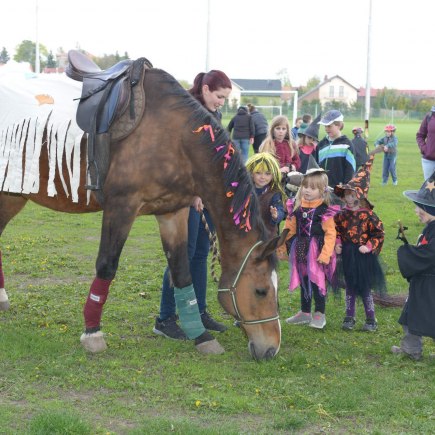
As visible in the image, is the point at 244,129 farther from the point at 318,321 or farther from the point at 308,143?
the point at 318,321

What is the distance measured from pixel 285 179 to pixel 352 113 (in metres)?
55.8

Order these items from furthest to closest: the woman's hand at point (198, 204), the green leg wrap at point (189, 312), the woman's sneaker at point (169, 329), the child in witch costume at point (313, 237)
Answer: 1. the child in witch costume at point (313, 237)
2. the woman's sneaker at point (169, 329)
3. the woman's hand at point (198, 204)
4. the green leg wrap at point (189, 312)

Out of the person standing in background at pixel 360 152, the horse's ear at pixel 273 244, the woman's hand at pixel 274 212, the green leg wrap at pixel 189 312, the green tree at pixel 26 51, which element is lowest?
the green leg wrap at pixel 189 312

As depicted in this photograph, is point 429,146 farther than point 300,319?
Yes

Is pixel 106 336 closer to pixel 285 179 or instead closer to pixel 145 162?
pixel 145 162

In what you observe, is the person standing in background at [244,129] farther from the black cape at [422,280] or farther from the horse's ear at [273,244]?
the horse's ear at [273,244]

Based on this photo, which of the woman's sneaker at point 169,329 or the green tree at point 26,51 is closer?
the woman's sneaker at point 169,329

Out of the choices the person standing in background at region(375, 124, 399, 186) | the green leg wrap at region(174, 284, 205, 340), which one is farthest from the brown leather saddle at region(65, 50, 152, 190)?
the person standing in background at region(375, 124, 399, 186)

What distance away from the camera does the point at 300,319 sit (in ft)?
19.6

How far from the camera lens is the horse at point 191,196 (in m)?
4.77

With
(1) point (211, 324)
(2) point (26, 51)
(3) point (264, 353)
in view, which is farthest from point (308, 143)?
(2) point (26, 51)

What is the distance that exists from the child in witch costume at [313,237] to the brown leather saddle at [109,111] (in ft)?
5.25

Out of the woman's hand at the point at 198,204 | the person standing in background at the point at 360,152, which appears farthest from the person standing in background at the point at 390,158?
the woman's hand at the point at 198,204

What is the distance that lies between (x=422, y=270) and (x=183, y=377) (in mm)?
1808
